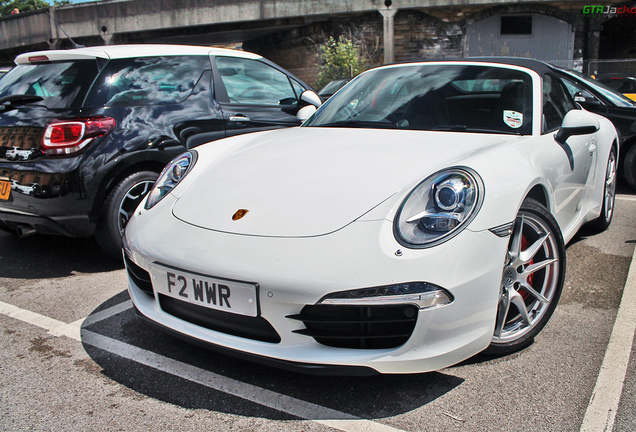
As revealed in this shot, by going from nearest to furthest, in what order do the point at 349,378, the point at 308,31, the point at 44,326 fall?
the point at 349,378, the point at 44,326, the point at 308,31

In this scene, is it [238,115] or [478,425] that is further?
[238,115]

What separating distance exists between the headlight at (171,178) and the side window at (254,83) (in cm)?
176

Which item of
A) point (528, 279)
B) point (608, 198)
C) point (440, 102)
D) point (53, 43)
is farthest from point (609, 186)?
point (53, 43)

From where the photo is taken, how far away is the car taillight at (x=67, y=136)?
138 inches

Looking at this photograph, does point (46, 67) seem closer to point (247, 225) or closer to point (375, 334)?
point (247, 225)

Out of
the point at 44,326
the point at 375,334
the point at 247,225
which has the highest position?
the point at 247,225

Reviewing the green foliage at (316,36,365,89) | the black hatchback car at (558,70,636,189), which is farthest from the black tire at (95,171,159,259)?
the green foliage at (316,36,365,89)

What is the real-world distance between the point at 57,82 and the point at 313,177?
2371 millimetres

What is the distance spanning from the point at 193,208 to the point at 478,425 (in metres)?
1.43

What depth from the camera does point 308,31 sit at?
68.4 feet

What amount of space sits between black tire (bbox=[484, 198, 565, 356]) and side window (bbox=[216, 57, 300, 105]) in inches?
112

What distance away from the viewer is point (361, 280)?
6.26ft

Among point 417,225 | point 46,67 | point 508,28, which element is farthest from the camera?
point 508,28

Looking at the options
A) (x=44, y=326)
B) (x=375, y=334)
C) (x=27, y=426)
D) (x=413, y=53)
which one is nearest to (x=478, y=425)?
(x=375, y=334)
